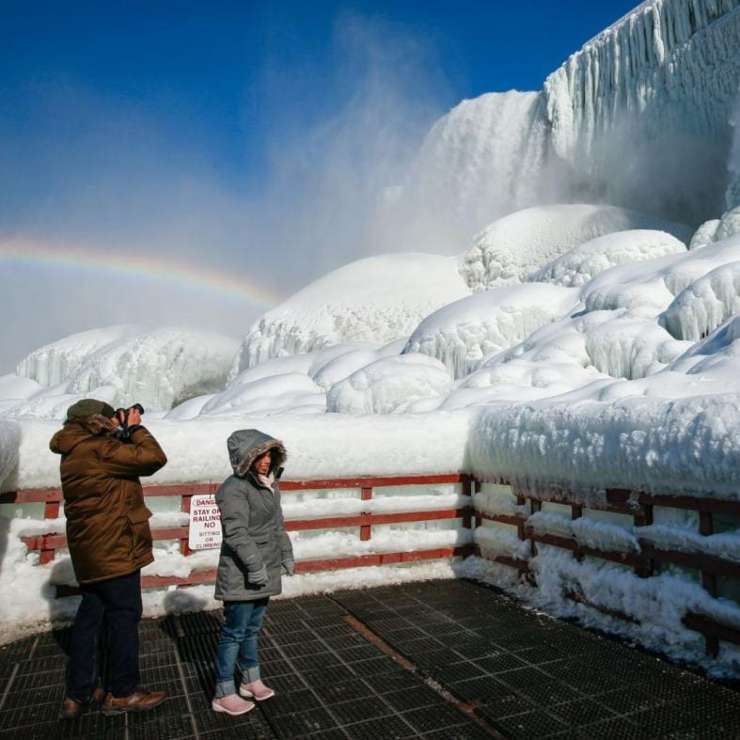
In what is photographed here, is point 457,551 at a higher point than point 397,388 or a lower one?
lower

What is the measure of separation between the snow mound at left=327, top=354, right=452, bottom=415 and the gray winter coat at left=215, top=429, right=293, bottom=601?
1210 centimetres

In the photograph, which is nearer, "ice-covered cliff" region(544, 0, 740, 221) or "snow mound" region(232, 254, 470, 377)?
"ice-covered cliff" region(544, 0, 740, 221)

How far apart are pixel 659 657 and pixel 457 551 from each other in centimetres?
274

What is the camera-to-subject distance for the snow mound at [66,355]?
50.2 metres

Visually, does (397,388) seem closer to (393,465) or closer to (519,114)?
(393,465)

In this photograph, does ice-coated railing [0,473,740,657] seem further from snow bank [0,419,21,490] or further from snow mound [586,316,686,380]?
snow mound [586,316,686,380]

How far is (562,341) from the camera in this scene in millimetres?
17203

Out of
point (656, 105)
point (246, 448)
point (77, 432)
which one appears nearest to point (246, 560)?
point (246, 448)

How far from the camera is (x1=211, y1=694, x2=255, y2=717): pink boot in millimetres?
3545

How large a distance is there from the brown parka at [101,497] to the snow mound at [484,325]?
17390 millimetres

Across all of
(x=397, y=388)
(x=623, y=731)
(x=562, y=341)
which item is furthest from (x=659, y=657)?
(x=562, y=341)

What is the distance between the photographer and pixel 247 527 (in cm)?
359

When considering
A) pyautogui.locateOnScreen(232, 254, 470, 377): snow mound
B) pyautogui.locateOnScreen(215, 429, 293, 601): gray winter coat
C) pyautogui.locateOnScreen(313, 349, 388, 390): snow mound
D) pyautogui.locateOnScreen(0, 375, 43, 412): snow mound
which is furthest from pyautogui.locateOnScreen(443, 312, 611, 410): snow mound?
pyautogui.locateOnScreen(0, 375, 43, 412): snow mound

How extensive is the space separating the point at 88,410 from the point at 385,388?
1296cm
